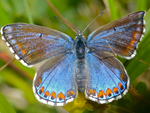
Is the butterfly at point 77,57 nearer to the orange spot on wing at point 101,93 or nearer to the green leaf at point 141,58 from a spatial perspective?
the orange spot on wing at point 101,93

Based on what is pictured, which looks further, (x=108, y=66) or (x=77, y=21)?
(x=77, y=21)

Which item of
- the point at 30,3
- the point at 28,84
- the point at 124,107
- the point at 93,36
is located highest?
the point at 30,3

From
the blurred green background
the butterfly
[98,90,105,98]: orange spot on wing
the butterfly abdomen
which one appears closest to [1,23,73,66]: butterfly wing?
the butterfly

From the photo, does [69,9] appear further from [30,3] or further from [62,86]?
[62,86]

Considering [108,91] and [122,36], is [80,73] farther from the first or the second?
[122,36]

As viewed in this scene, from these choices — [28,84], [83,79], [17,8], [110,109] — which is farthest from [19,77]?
[110,109]

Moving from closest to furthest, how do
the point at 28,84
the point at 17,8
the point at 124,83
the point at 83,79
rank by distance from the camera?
1. the point at 124,83
2. the point at 83,79
3. the point at 28,84
4. the point at 17,8

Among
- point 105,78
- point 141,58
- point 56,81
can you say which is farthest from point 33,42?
point 141,58
